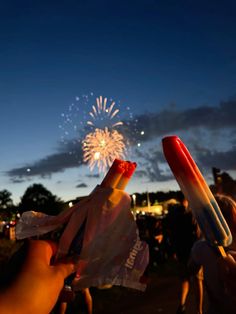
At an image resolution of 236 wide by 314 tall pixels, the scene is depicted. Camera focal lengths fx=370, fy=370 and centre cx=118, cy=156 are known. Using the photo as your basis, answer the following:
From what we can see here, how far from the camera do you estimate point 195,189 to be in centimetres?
207

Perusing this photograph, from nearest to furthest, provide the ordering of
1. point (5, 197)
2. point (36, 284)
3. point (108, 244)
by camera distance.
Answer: point (36, 284) < point (108, 244) < point (5, 197)

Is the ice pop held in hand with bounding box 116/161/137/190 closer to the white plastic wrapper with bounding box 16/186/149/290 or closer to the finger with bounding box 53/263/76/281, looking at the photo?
the white plastic wrapper with bounding box 16/186/149/290

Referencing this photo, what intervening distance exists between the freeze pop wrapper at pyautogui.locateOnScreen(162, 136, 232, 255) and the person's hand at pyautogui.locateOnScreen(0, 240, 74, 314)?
30.8 inches

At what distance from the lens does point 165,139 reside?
2057 millimetres

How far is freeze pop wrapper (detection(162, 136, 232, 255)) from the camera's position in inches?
81.0

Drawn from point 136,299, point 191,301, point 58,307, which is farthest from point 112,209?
point 136,299

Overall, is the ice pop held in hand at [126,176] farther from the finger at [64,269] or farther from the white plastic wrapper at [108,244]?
the finger at [64,269]

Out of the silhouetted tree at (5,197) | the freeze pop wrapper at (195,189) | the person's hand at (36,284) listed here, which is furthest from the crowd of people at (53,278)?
the silhouetted tree at (5,197)

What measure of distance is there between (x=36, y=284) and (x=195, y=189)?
1014 mm

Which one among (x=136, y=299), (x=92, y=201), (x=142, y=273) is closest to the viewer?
(x=142, y=273)

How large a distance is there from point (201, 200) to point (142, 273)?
58 cm

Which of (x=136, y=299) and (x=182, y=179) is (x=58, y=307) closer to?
(x=136, y=299)

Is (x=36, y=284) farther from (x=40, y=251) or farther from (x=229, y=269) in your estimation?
(x=229, y=269)

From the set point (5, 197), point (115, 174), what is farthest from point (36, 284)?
point (5, 197)
